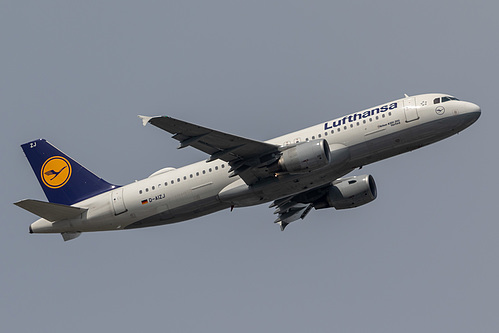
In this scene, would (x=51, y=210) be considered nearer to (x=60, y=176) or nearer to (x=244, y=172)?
(x=60, y=176)

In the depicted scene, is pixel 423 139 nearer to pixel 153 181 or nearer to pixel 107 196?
pixel 153 181

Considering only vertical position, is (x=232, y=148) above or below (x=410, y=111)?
below

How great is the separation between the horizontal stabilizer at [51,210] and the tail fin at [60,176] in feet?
5.44

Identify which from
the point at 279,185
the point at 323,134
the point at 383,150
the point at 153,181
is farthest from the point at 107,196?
the point at 383,150

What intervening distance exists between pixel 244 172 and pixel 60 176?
14.6 meters

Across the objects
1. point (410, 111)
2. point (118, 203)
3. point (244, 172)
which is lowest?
point (118, 203)

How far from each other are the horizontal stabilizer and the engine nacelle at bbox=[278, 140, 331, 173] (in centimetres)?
1511

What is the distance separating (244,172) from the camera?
162ft

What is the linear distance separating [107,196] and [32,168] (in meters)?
6.77

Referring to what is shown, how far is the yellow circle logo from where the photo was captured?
5569cm

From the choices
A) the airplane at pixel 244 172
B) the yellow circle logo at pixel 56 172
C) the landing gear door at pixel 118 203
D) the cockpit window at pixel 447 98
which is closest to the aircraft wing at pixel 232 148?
the airplane at pixel 244 172

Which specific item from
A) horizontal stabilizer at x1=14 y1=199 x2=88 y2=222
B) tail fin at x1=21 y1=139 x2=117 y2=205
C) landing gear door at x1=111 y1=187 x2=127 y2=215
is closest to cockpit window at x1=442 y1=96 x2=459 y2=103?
landing gear door at x1=111 y1=187 x2=127 y2=215

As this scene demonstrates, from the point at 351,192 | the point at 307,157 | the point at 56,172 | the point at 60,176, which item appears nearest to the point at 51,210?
the point at 60,176

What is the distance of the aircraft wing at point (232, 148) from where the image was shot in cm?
4606
